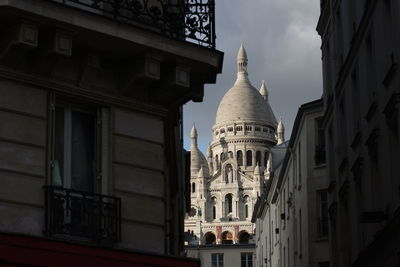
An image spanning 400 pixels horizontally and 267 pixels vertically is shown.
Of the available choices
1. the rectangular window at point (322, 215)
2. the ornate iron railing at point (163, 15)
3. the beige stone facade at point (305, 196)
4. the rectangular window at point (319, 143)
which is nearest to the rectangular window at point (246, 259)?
the beige stone facade at point (305, 196)

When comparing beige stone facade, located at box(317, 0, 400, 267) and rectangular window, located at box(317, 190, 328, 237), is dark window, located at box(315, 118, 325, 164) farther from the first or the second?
beige stone facade, located at box(317, 0, 400, 267)

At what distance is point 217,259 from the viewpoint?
11994 centimetres

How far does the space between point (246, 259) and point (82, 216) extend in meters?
107

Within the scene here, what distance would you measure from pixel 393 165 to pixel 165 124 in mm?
8819

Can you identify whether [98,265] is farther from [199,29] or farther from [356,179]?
[356,179]

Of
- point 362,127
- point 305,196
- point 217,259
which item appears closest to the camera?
point 362,127

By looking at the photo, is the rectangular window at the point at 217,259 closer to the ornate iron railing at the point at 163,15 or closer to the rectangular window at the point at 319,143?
the rectangular window at the point at 319,143

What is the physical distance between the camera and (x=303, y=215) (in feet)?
159

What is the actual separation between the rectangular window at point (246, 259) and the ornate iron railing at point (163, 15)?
103856 mm

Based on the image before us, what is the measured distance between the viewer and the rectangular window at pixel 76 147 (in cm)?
1583

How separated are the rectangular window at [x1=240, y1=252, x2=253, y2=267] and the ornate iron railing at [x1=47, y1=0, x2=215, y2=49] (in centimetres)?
10386

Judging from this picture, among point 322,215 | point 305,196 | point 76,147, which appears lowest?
point 76,147

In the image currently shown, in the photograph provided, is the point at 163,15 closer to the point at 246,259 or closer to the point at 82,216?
the point at 82,216

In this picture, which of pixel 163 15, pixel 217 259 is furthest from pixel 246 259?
pixel 163 15
